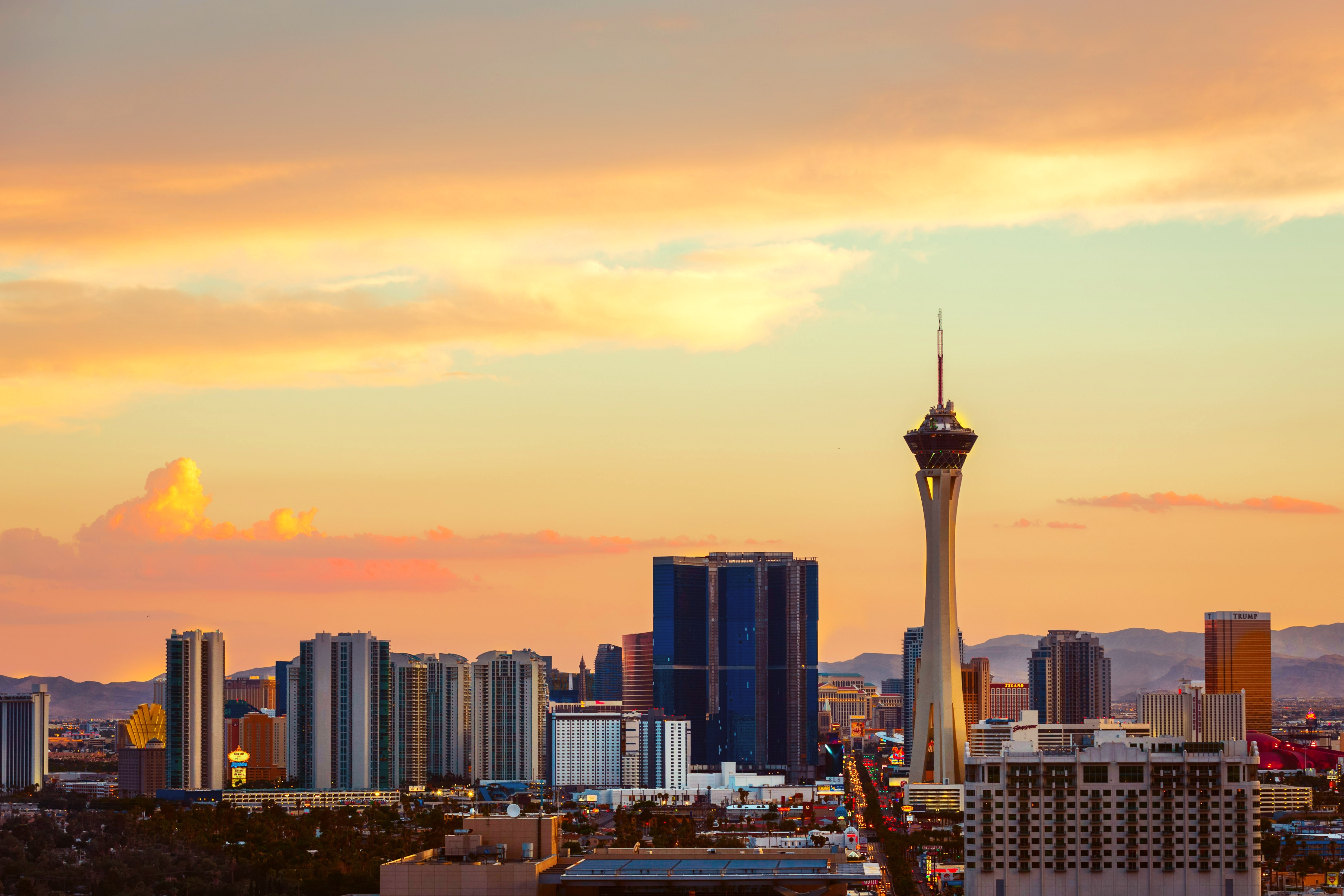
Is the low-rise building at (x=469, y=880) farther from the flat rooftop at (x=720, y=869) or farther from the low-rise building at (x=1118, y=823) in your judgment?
the low-rise building at (x=1118, y=823)

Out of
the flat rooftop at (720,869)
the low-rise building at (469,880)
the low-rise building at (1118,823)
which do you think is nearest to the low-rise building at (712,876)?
the flat rooftop at (720,869)

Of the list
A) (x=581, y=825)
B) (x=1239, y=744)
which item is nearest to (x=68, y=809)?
(x=581, y=825)

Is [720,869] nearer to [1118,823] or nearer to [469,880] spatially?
[469,880]

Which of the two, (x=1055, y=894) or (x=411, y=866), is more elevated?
(x=411, y=866)

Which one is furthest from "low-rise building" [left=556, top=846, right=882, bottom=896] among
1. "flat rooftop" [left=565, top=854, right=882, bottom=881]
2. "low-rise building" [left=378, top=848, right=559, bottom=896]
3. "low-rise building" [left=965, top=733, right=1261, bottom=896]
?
"low-rise building" [left=965, top=733, right=1261, bottom=896]

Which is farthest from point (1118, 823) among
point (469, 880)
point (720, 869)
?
point (469, 880)

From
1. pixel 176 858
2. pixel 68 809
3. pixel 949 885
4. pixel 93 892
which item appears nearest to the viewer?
pixel 93 892

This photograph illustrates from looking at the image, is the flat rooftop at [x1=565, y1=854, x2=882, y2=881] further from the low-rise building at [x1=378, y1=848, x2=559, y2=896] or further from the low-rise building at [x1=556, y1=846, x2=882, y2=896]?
the low-rise building at [x1=378, y1=848, x2=559, y2=896]

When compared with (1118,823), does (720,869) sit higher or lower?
higher

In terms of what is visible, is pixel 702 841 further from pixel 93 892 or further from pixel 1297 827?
pixel 1297 827

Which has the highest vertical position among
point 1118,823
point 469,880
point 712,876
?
point 469,880

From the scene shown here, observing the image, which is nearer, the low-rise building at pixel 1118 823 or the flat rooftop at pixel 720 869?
the flat rooftop at pixel 720 869
